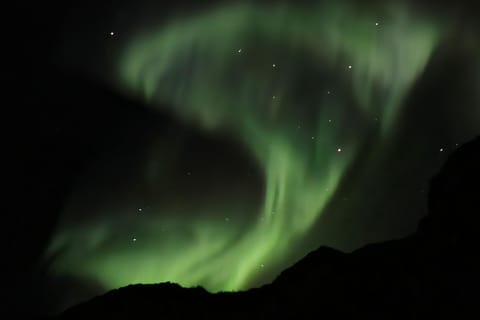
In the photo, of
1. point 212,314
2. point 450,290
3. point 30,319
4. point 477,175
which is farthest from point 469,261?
point 30,319

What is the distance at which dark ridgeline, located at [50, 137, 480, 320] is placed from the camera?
9.51 metres

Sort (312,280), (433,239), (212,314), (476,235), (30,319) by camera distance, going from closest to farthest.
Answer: (476,235) < (433,239) < (312,280) < (212,314) < (30,319)

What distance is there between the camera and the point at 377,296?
33.9 ft

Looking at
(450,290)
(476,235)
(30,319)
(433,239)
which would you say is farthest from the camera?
(30,319)

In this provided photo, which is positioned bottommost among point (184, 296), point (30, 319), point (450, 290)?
point (450, 290)

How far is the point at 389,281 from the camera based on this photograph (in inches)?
410

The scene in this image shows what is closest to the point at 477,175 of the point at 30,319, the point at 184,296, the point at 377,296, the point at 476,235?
the point at 476,235

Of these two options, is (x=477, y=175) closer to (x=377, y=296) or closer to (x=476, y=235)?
(x=476, y=235)

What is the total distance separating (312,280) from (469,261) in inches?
130

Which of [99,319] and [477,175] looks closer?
[477,175]

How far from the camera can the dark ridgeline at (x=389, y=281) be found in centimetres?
951

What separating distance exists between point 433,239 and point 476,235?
0.93 metres

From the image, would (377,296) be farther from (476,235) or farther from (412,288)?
(476,235)

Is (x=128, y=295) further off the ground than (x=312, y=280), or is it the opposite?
(x=128, y=295)
